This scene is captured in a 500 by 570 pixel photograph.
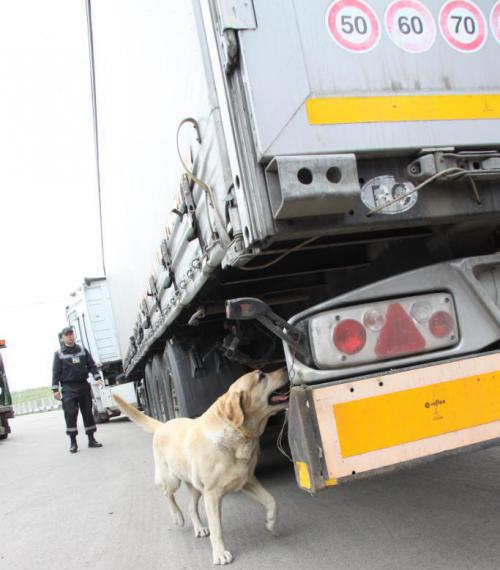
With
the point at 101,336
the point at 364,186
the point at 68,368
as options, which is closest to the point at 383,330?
the point at 364,186

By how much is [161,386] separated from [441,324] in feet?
14.8

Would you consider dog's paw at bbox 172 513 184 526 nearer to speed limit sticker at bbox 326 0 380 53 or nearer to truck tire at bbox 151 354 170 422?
truck tire at bbox 151 354 170 422

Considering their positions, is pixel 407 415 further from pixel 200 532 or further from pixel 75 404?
pixel 75 404

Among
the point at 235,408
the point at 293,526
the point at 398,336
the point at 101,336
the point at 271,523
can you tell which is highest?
the point at 101,336

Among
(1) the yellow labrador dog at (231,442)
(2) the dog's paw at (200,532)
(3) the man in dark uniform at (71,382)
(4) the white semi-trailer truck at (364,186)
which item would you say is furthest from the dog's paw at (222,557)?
(3) the man in dark uniform at (71,382)

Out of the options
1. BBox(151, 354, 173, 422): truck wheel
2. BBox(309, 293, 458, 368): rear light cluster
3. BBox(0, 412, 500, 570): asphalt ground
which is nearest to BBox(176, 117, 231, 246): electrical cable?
BBox(309, 293, 458, 368): rear light cluster

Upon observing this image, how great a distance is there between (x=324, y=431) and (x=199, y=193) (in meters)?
1.49

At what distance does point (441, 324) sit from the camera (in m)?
2.22

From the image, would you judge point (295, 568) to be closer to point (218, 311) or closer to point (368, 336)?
point (368, 336)

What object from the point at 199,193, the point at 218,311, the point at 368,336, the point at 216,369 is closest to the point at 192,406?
the point at 216,369

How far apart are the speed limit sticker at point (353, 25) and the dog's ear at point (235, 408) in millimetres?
1810

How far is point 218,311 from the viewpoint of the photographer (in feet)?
13.4

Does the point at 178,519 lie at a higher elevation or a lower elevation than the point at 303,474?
lower

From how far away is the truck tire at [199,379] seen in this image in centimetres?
481
